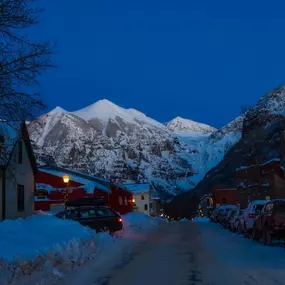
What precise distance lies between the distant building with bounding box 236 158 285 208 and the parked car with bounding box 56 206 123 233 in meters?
37.3

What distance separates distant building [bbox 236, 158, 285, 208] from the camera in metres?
64.2

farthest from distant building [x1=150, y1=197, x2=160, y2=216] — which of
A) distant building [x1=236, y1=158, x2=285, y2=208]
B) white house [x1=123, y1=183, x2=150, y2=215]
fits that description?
distant building [x1=236, y1=158, x2=285, y2=208]

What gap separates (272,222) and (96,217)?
31.3 ft

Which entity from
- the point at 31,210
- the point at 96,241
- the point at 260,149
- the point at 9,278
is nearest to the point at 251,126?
the point at 260,149

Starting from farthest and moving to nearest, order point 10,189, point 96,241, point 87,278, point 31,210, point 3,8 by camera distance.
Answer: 1. point 31,210
2. point 10,189
3. point 96,241
4. point 3,8
5. point 87,278

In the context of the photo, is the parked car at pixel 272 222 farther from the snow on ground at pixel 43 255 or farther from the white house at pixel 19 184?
the white house at pixel 19 184

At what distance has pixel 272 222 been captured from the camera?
22156 mm

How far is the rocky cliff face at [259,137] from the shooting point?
93606 millimetres

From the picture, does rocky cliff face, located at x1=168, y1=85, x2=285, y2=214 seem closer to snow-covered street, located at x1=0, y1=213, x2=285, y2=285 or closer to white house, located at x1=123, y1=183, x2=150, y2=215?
white house, located at x1=123, y1=183, x2=150, y2=215

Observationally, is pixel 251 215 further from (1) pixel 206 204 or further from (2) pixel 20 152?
(1) pixel 206 204

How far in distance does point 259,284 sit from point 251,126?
101 meters

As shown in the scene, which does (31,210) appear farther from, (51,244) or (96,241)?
(51,244)

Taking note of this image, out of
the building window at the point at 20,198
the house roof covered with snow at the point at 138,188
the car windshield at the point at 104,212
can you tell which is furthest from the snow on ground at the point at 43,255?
the house roof covered with snow at the point at 138,188

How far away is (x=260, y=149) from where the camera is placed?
101 metres
